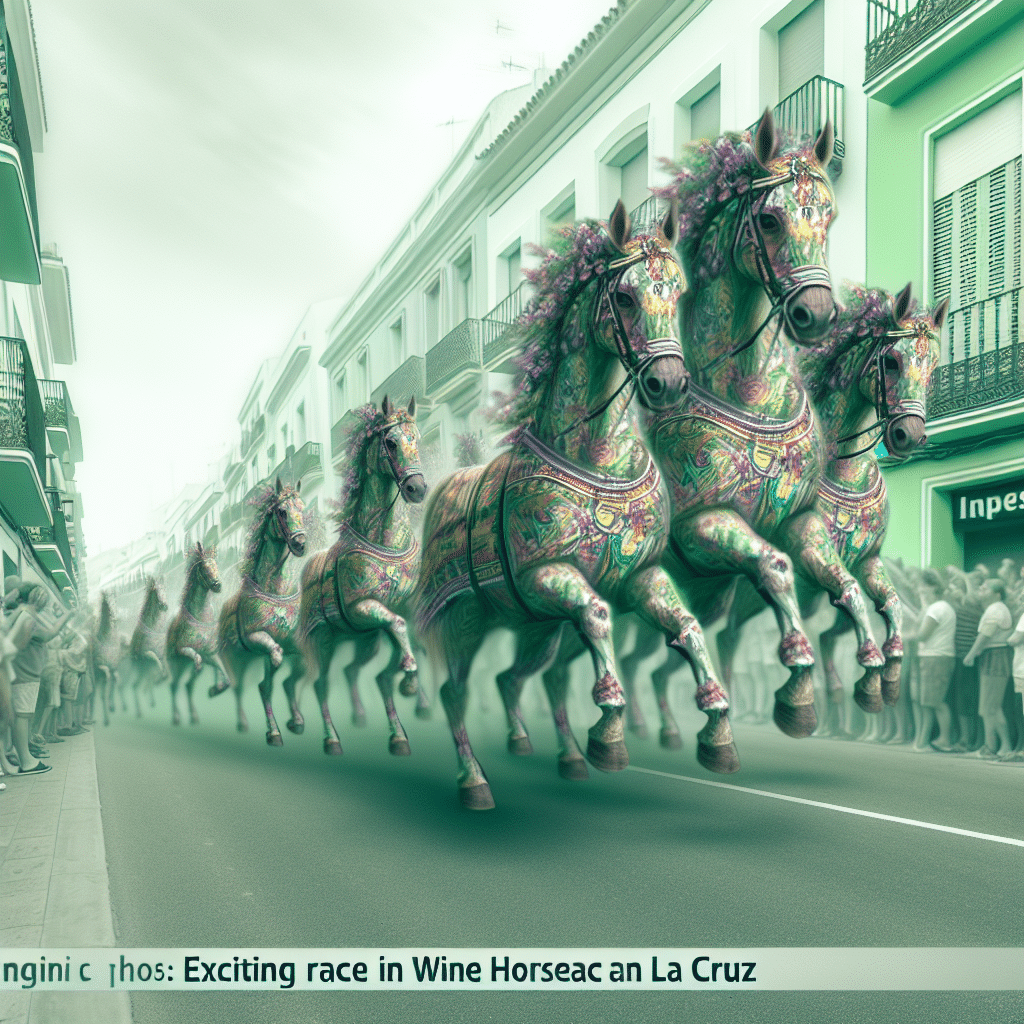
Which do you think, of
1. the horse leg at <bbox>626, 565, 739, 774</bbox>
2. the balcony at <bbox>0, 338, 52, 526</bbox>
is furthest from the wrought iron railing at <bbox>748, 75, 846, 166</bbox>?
the balcony at <bbox>0, 338, 52, 526</bbox>

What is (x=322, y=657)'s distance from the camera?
29.2ft

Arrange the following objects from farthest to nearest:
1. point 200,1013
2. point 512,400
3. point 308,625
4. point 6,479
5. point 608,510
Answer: point 6,479
point 308,625
point 512,400
point 608,510
point 200,1013

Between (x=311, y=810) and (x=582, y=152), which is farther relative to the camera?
(x=582, y=152)

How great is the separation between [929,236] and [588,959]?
9.65 m

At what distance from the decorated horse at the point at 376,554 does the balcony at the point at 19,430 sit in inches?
289

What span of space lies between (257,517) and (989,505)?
7.09 m

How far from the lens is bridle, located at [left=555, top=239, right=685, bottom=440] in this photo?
178 inches

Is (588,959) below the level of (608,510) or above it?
below

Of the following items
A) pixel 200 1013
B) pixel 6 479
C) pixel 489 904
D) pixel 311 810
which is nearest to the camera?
pixel 200 1013

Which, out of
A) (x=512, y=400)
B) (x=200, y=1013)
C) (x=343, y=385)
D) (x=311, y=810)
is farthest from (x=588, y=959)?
(x=343, y=385)

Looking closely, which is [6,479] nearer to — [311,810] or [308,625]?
[308,625]

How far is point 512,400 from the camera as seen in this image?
5.37 metres

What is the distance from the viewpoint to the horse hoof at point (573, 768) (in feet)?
18.2

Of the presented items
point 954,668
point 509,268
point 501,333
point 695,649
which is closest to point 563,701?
point 695,649
